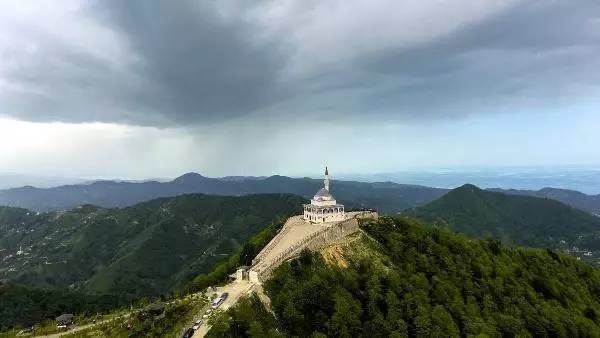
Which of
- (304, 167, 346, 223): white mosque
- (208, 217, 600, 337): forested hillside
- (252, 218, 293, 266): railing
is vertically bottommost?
(208, 217, 600, 337): forested hillside

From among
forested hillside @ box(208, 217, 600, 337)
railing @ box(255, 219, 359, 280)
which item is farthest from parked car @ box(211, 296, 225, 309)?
railing @ box(255, 219, 359, 280)

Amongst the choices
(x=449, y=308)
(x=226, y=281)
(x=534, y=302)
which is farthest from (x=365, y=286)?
(x=534, y=302)

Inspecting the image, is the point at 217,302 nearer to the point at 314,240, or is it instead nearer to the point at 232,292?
the point at 232,292

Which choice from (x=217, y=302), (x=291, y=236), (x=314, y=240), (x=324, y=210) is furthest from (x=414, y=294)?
(x=217, y=302)

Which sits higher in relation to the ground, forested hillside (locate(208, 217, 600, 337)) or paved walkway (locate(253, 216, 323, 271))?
paved walkway (locate(253, 216, 323, 271))

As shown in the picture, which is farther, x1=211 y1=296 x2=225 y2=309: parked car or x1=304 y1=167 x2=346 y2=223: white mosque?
x1=304 y1=167 x2=346 y2=223: white mosque

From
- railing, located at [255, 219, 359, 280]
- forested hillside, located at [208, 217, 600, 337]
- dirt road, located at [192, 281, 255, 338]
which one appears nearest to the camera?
dirt road, located at [192, 281, 255, 338]

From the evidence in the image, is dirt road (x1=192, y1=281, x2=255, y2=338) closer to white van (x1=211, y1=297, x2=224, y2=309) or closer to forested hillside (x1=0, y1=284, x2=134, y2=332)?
white van (x1=211, y1=297, x2=224, y2=309)

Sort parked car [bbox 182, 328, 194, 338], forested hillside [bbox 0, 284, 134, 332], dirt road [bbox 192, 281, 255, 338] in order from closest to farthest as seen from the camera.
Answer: parked car [bbox 182, 328, 194, 338]
dirt road [bbox 192, 281, 255, 338]
forested hillside [bbox 0, 284, 134, 332]
